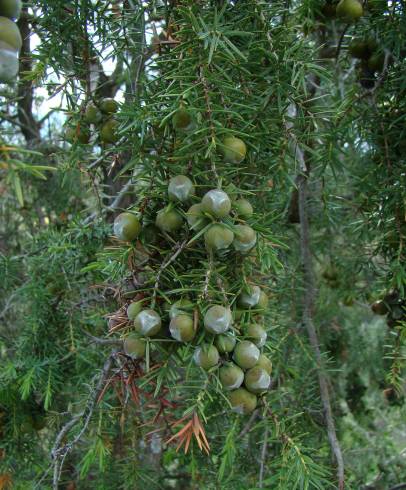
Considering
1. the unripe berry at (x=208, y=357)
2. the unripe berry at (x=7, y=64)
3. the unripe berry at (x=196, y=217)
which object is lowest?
the unripe berry at (x=208, y=357)

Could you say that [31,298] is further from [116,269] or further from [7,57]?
[7,57]

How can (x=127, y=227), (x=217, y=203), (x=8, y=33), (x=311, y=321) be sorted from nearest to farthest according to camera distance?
(x=8, y=33) < (x=217, y=203) < (x=127, y=227) < (x=311, y=321)

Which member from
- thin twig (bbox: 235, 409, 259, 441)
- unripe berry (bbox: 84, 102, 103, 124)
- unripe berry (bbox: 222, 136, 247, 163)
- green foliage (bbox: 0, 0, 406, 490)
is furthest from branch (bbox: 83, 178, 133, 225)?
thin twig (bbox: 235, 409, 259, 441)

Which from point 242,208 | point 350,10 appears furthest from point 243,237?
point 350,10

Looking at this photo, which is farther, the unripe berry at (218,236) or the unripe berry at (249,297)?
the unripe berry at (249,297)

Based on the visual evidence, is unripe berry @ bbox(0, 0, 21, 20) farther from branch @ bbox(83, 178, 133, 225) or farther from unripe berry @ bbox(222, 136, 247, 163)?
branch @ bbox(83, 178, 133, 225)

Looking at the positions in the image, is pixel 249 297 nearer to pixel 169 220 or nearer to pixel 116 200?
pixel 169 220

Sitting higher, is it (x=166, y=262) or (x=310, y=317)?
(x=166, y=262)

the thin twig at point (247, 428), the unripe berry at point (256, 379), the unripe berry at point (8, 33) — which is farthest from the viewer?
the thin twig at point (247, 428)

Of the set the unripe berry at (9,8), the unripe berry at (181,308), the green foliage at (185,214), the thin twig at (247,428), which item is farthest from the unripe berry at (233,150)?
the thin twig at (247,428)

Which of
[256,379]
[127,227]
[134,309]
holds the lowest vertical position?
[256,379]

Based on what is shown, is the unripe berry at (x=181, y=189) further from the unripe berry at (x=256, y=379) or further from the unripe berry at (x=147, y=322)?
the unripe berry at (x=256, y=379)

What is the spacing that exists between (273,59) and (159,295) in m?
0.46

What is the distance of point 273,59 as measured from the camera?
2.96 ft
